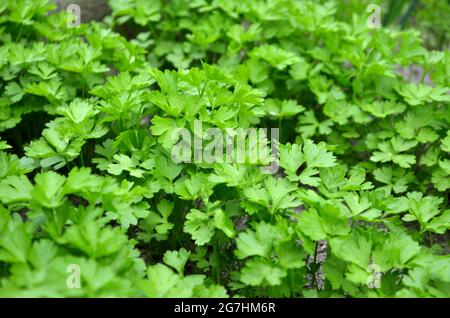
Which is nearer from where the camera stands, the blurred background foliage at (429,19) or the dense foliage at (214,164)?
the dense foliage at (214,164)

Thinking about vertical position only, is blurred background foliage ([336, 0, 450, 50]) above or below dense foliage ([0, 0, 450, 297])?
above

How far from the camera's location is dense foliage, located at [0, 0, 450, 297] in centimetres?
161

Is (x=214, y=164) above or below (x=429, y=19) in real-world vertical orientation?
below

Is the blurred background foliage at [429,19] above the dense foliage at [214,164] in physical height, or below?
above

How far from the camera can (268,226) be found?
1729 mm

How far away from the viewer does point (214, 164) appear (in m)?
1.94

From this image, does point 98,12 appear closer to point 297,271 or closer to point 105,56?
point 105,56

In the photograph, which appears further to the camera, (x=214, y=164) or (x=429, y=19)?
(x=429, y=19)

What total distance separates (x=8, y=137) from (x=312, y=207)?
5.43ft

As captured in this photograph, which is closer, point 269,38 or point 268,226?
point 268,226

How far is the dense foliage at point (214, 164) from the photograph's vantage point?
1606mm

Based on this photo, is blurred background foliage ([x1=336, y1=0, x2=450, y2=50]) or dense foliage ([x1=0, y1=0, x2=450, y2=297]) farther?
blurred background foliage ([x1=336, y1=0, x2=450, y2=50])
